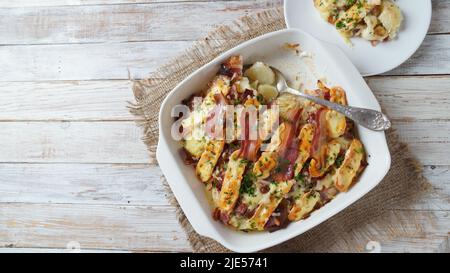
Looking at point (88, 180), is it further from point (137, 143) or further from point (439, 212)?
point (439, 212)

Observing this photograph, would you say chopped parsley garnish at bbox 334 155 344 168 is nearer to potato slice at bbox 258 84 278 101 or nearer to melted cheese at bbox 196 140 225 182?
potato slice at bbox 258 84 278 101

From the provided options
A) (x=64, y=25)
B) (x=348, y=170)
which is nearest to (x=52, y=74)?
(x=64, y=25)

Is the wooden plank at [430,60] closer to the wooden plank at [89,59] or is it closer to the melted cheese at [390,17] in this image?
the wooden plank at [89,59]

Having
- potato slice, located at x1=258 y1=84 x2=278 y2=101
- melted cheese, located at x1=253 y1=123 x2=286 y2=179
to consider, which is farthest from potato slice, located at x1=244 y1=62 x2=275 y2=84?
melted cheese, located at x1=253 y1=123 x2=286 y2=179

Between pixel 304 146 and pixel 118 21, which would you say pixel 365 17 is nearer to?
pixel 304 146

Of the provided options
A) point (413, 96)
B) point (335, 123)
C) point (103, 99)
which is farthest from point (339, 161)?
point (103, 99)
